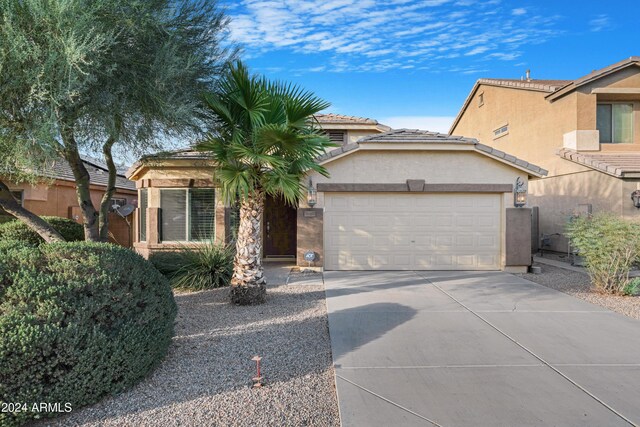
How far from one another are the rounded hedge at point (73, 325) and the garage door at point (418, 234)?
7.47 meters

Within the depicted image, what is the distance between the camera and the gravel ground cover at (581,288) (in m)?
7.89

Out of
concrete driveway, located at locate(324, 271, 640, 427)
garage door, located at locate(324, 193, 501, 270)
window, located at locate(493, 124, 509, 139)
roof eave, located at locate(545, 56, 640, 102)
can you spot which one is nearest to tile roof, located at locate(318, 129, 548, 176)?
garage door, located at locate(324, 193, 501, 270)

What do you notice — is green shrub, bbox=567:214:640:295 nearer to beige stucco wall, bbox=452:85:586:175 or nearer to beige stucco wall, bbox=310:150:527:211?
beige stucco wall, bbox=310:150:527:211

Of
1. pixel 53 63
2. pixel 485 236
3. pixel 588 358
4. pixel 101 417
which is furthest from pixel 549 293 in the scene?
pixel 53 63

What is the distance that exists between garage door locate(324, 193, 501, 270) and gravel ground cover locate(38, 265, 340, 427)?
4741 mm

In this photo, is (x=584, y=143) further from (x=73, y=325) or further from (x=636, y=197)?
(x=73, y=325)

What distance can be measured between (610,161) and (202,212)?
13597 millimetres

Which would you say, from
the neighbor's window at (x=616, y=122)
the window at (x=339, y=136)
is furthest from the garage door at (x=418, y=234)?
the neighbor's window at (x=616, y=122)

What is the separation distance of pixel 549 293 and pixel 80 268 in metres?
9.05

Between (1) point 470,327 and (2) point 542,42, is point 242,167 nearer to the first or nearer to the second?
(1) point 470,327

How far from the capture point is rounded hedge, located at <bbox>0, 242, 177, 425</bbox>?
11.7 feet

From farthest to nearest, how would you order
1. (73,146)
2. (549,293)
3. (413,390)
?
1. (549,293)
2. (73,146)
3. (413,390)

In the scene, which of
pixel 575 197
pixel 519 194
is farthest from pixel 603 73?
pixel 519 194

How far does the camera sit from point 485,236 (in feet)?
39.2
